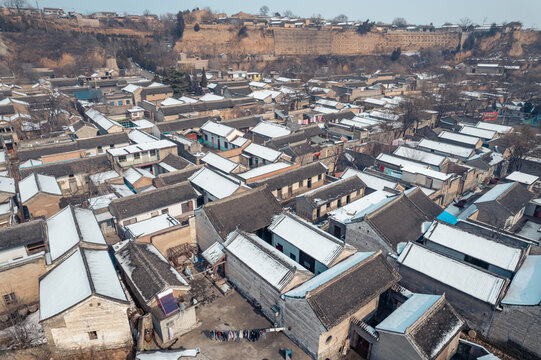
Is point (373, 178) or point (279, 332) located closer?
point (279, 332)

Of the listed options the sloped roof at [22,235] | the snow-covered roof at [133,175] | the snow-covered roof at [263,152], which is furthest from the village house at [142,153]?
the sloped roof at [22,235]

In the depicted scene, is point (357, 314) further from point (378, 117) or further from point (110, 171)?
point (378, 117)

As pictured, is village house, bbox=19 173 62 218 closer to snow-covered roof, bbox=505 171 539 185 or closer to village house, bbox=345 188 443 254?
village house, bbox=345 188 443 254

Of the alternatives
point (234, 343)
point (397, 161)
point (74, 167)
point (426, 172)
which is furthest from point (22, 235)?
point (397, 161)

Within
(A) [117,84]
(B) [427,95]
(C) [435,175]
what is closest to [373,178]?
(C) [435,175]

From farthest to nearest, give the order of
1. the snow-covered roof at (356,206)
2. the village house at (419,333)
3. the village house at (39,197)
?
1. the village house at (39,197)
2. the snow-covered roof at (356,206)
3. the village house at (419,333)

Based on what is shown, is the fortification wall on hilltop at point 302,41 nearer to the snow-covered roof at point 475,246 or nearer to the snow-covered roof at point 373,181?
the snow-covered roof at point 373,181

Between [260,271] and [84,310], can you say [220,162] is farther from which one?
[84,310]
